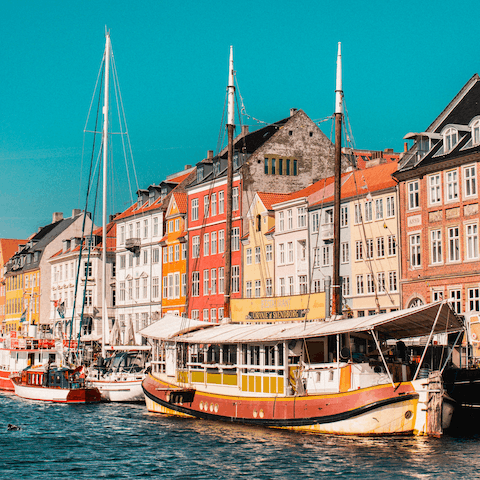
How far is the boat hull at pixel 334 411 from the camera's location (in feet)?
103

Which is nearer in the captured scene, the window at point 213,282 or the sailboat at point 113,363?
the sailboat at point 113,363

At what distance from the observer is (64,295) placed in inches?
4119

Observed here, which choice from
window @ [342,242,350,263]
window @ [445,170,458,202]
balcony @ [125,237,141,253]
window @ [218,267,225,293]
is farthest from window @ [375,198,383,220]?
balcony @ [125,237,141,253]

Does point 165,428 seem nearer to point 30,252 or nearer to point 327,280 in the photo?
point 327,280

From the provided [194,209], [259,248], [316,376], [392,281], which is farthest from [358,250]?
[316,376]

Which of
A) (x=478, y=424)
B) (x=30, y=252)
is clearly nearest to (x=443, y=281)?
(x=478, y=424)

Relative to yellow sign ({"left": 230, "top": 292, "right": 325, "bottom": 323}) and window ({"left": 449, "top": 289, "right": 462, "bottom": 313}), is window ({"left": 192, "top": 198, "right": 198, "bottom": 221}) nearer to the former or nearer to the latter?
window ({"left": 449, "top": 289, "right": 462, "bottom": 313})

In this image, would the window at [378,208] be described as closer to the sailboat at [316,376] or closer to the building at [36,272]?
the sailboat at [316,376]

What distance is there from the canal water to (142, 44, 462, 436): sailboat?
0.75 metres

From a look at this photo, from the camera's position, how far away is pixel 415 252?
2191 inches

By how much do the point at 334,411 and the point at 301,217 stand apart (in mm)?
33601

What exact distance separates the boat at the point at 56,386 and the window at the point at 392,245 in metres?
21.3

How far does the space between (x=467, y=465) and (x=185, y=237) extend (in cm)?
5491

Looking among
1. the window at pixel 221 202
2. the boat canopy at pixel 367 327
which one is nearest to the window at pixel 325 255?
the window at pixel 221 202
